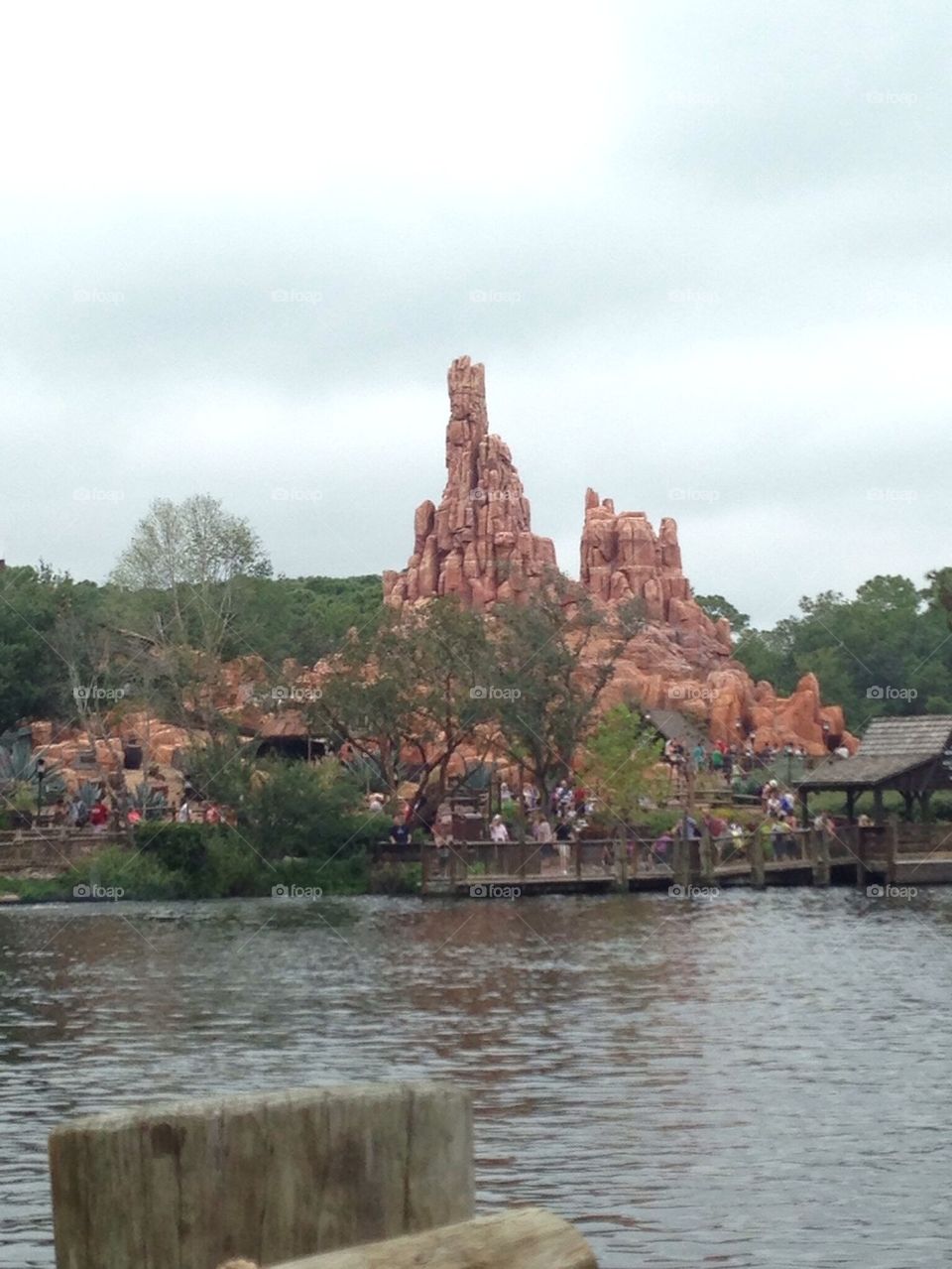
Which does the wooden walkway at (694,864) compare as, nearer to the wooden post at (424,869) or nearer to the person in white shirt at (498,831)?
the wooden post at (424,869)

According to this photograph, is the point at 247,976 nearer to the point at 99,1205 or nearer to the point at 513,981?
the point at 513,981

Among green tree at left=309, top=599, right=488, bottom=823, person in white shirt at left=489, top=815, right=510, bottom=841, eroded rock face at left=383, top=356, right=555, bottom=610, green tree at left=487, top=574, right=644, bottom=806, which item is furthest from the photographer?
eroded rock face at left=383, top=356, right=555, bottom=610

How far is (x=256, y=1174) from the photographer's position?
5.66 m

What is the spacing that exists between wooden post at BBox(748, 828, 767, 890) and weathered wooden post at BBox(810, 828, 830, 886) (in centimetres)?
170

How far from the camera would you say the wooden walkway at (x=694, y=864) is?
55.1 m

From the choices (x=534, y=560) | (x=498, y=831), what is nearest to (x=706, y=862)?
(x=498, y=831)

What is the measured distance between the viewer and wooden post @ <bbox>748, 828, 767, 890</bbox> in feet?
188

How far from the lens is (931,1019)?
26688 mm

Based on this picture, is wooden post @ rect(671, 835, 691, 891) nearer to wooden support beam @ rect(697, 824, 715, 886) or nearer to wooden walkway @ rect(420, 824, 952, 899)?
wooden walkway @ rect(420, 824, 952, 899)

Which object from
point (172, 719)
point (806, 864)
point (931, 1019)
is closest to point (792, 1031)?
point (931, 1019)

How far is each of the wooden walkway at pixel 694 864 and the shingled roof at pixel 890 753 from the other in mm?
1880

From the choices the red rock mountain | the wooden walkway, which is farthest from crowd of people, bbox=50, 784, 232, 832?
the red rock mountain

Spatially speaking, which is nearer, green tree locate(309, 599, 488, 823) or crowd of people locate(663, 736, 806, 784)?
green tree locate(309, 599, 488, 823)

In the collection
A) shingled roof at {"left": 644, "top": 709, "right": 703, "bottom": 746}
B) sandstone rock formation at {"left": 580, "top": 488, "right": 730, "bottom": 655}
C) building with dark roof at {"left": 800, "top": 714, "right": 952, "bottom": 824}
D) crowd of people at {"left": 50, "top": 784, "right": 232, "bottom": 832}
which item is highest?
sandstone rock formation at {"left": 580, "top": 488, "right": 730, "bottom": 655}
